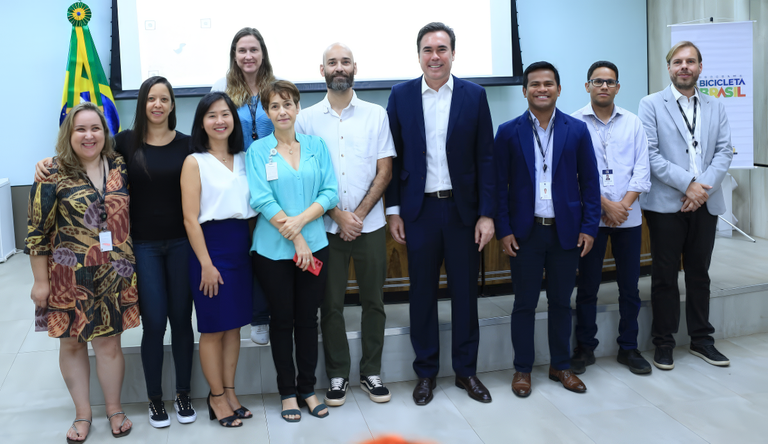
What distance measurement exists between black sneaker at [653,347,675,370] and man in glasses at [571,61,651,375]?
0.11 m

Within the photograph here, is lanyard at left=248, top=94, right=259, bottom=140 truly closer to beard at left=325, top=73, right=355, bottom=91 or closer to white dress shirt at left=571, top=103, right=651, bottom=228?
beard at left=325, top=73, right=355, bottom=91

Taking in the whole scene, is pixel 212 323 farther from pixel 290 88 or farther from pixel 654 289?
pixel 654 289

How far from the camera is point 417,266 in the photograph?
2719 mm

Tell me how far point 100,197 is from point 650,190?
2.63m

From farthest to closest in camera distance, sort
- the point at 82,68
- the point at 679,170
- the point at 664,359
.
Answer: the point at 82,68, the point at 664,359, the point at 679,170

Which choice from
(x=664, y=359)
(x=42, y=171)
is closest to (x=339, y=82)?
(x=42, y=171)

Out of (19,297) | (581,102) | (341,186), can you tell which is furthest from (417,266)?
(581,102)

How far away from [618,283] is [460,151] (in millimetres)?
1165

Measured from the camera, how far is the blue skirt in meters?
2.43

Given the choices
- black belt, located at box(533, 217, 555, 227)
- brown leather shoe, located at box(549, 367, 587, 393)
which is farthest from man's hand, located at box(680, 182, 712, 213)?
brown leather shoe, located at box(549, 367, 587, 393)

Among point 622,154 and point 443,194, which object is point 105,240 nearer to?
point 443,194

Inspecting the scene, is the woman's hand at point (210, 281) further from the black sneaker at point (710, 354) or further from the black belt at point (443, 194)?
the black sneaker at point (710, 354)

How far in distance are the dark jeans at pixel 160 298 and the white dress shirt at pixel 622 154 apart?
2019 mm

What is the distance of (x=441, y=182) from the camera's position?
2652 millimetres
